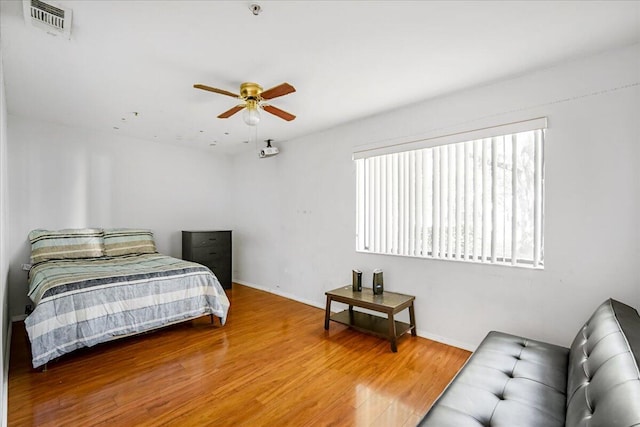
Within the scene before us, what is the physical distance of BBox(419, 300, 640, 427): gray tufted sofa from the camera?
3.29 feet

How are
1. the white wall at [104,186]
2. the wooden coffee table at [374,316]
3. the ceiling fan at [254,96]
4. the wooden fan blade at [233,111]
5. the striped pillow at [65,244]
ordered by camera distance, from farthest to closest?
the white wall at [104,186], the striped pillow at [65,244], the wooden coffee table at [374,316], the wooden fan blade at [233,111], the ceiling fan at [254,96]

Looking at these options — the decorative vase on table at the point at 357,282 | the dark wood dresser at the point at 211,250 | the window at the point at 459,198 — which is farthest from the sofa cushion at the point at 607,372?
the dark wood dresser at the point at 211,250

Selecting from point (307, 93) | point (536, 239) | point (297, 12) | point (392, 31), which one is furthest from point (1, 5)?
point (536, 239)

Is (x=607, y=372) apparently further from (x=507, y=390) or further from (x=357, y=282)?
(x=357, y=282)

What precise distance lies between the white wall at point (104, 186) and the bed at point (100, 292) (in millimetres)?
332

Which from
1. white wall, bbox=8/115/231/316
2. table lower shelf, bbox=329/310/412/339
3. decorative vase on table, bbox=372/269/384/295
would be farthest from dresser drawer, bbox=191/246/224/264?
decorative vase on table, bbox=372/269/384/295

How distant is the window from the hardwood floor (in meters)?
1.01

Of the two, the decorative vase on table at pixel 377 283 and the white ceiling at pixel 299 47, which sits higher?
the white ceiling at pixel 299 47

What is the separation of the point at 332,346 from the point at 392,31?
2691 mm

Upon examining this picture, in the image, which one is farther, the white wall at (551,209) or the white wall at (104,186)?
the white wall at (104,186)

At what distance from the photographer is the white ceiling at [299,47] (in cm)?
170

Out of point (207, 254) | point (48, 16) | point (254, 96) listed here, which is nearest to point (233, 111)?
point (254, 96)

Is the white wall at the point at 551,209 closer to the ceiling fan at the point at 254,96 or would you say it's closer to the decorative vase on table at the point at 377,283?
the decorative vase on table at the point at 377,283

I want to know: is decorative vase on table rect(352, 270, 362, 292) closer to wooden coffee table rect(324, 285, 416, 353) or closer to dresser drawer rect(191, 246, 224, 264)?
wooden coffee table rect(324, 285, 416, 353)
